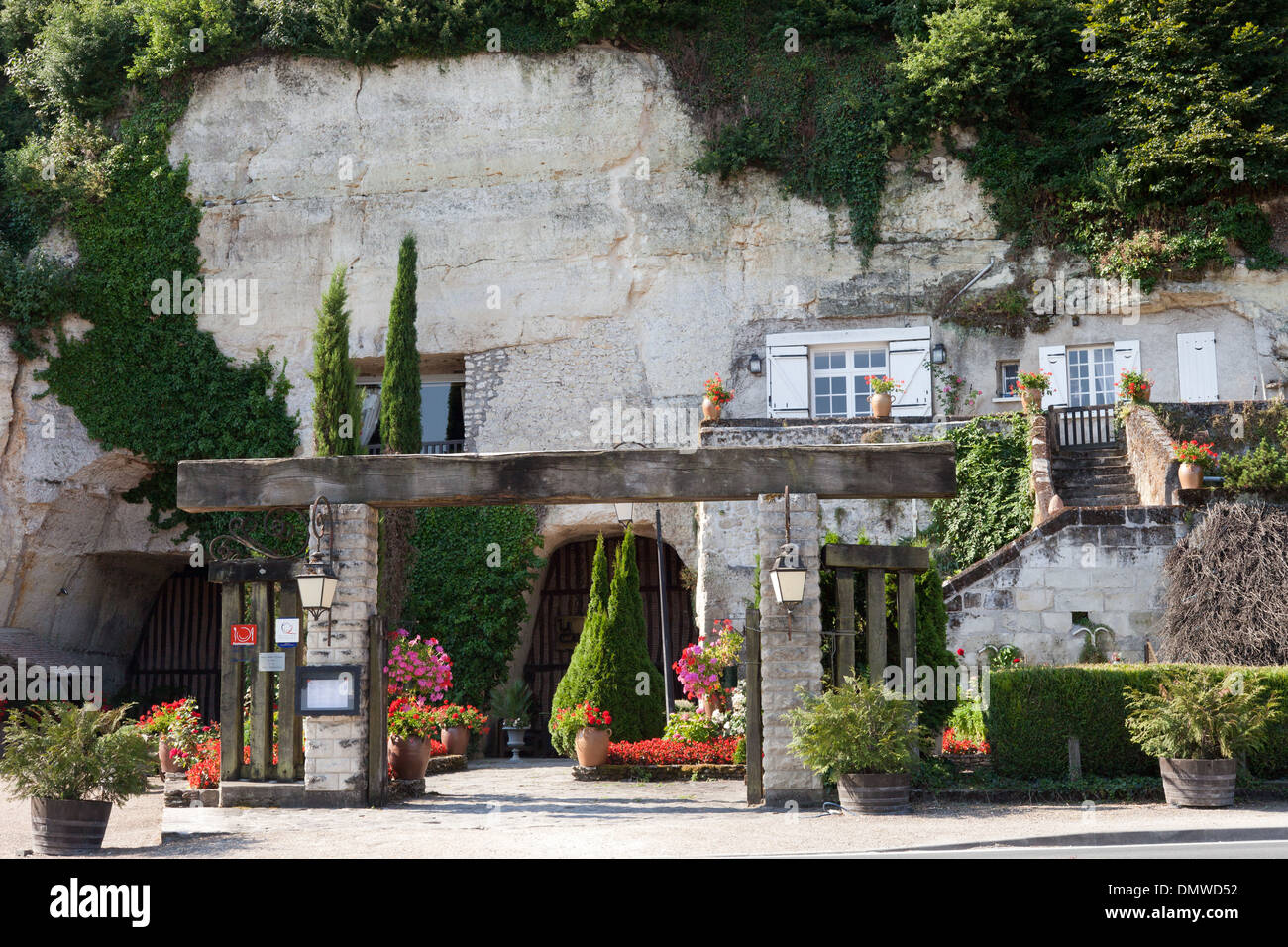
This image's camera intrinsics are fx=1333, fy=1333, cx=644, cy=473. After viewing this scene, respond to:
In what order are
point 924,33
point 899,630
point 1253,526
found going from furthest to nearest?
point 924,33 → point 1253,526 → point 899,630

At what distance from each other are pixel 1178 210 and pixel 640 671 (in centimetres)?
1231

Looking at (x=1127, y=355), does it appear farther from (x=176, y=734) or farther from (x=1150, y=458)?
(x=176, y=734)

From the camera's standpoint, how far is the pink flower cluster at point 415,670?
43.0 feet

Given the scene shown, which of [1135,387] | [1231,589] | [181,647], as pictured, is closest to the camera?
[1231,589]

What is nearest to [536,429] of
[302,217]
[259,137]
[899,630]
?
[302,217]

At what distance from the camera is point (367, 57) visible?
23500mm

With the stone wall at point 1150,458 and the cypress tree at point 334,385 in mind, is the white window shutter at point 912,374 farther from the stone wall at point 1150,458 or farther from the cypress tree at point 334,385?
the cypress tree at point 334,385

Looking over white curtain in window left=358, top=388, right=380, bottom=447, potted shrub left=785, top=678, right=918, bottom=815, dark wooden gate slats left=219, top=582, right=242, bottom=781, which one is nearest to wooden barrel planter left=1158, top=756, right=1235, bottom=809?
potted shrub left=785, top=678, right=918, bottom=815

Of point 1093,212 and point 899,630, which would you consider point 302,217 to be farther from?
point 899,630

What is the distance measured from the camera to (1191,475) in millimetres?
15266

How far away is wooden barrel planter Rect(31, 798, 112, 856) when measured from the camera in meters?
7.91

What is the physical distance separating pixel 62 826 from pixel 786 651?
5.07 m

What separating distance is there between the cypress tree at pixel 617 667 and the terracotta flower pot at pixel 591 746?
461 mm

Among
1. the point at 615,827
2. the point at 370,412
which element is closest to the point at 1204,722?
the point at 615,827
